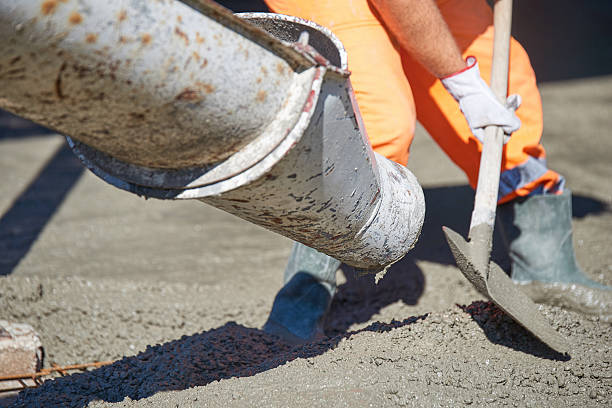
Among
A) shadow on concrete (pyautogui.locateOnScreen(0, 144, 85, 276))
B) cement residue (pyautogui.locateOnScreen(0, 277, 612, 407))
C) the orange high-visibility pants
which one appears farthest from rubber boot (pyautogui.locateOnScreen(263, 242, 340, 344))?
shadow on concrete (pyautogui.locateOnScreen(0, 144, 85, 276))

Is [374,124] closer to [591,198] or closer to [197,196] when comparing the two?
[197,196]

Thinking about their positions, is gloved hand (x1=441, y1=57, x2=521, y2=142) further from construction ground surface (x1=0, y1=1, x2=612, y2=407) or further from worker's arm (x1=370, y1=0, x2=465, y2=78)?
construction ground surface (x1=0, y1=1, x2=612, y2=407)

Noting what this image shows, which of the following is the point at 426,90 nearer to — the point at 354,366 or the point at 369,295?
the point at 369,295

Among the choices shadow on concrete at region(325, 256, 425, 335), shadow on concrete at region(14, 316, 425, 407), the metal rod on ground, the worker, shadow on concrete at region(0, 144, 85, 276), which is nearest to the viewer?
the metal rod on ground

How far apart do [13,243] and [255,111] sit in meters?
2.50

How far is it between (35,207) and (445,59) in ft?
9.09

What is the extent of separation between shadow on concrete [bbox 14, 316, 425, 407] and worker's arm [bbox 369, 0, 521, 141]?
2.22ft

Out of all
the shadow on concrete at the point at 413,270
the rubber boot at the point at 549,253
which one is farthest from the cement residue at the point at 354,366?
the shadow on concrete at the point at 413,270

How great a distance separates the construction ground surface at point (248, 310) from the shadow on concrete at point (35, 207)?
0.01 meters

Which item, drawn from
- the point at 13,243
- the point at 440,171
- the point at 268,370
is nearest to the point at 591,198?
the point at 440,171

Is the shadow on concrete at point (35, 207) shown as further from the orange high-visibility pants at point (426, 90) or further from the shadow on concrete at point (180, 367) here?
the orange high-visibility pants at point (426, 90)

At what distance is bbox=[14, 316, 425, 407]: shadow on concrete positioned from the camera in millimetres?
1767

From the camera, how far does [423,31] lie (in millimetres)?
1836

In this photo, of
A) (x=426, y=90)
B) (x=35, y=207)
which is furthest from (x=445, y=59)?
(x=35, y=207)
